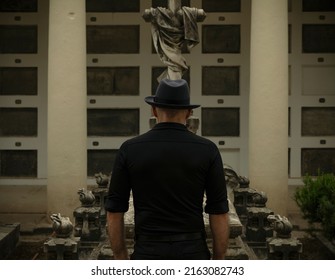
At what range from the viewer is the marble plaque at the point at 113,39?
57.9 ft

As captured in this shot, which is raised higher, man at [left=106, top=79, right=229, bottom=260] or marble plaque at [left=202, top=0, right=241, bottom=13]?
marble plaque at [left=202, top=0, right=241, bottom=13]

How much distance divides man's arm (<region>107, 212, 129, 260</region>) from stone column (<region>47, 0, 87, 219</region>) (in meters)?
8.65

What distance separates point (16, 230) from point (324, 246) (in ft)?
17.6

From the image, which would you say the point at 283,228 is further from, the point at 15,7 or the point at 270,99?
the point at 15,7

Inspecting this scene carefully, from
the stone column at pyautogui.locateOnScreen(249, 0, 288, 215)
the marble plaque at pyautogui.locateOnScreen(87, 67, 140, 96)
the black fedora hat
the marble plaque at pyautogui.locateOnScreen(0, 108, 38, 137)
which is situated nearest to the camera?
the black fedora hat

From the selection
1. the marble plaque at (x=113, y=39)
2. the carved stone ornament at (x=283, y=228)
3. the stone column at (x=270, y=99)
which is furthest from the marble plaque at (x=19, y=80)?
the carved stone ornament at (x=283, y=228)

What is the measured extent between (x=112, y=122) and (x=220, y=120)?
3.00m

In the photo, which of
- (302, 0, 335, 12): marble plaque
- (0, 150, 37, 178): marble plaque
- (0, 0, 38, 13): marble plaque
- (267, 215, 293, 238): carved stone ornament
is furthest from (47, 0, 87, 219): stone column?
(302, 0, 335, 12): marble plaque

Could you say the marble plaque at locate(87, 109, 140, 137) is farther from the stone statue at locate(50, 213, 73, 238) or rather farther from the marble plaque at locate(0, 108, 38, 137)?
the stone statue at locate(50, 213, 73, 238)

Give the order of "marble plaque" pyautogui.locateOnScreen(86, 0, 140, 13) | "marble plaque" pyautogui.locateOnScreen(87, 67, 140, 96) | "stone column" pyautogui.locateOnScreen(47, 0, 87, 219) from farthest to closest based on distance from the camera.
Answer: "marble plaque" pyautogui.locateOnScreen(87, 67, 140, 96), "marble plaque" pyautogui.locateOnScreen(86, 0, 140, 13), "stone column" pyautogui.locateOnScreen(47, 0, 87, 219)

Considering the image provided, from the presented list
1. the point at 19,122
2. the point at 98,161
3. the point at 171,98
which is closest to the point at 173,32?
the point at 171,98

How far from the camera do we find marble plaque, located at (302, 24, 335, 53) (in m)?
17.7

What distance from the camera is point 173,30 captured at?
9875 millimetres

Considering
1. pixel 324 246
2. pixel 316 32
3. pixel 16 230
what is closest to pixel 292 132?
pixel 316 32
